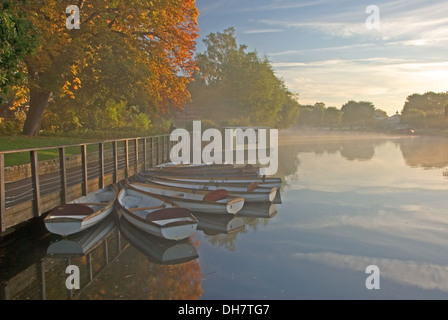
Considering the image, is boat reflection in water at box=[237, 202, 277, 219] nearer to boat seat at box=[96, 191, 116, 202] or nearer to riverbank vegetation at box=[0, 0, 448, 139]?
boat seat at box=[96, 191, 116, 202]

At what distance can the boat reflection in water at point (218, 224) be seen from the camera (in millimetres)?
12659

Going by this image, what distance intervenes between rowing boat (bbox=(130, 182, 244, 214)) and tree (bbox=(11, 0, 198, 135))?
8915 mm

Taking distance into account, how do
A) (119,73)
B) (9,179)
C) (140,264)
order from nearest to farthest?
(140,264)
(9,179)
(119,73)

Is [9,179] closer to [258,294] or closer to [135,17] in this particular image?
[258,294]

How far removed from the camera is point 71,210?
1147 centimetres

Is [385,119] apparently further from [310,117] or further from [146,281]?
[146,281]

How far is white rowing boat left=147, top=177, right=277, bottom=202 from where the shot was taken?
15.6m

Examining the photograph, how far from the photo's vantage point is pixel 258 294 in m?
7.65

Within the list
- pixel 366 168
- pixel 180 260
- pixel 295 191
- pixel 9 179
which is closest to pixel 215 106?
pixel 366 168

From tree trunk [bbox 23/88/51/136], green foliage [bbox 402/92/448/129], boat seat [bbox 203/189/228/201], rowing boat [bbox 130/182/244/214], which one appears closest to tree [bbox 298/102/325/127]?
green foliage [bbox 402/92/448/129]

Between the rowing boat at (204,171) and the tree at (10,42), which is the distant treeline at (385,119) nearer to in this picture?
the rowing boat at (204,171)

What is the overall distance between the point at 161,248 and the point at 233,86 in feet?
160

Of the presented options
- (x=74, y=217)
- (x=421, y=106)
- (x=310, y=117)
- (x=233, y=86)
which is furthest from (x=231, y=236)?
(x=310, y=117)

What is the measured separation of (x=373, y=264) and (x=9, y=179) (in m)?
12.6
